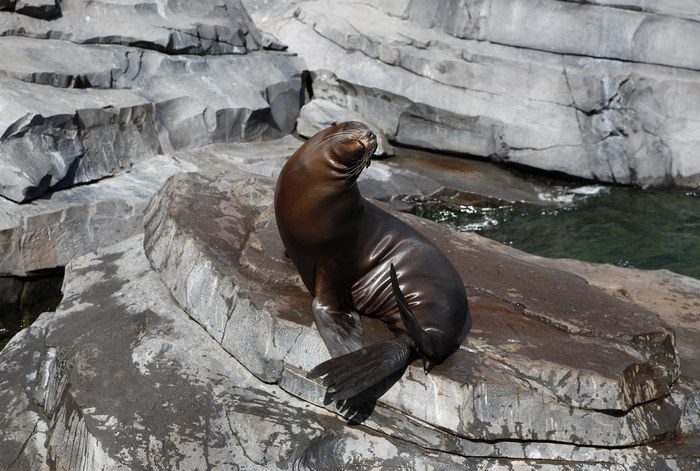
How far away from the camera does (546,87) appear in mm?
9766

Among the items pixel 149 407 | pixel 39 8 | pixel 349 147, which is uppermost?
pixel 349 147

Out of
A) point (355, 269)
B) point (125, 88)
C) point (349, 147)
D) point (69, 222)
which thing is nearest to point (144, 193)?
point (69, 222)

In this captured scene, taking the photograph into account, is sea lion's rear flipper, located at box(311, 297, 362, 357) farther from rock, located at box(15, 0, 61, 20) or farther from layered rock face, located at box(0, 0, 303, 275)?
rock, located at box(15, 0, 61, 20)

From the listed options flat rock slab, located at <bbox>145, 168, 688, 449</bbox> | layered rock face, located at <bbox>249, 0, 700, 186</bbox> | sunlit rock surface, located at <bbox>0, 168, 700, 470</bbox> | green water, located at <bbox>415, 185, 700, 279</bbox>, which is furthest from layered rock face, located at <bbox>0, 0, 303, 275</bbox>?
green water, located at <bbox>415, 185, 700, 279</bbox>

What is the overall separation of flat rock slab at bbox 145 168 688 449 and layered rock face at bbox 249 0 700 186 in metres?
5.24

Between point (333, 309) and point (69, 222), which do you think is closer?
point (333, 309)

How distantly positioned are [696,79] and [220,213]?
26.4 ft

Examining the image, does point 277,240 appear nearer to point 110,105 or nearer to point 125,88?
point 110,105

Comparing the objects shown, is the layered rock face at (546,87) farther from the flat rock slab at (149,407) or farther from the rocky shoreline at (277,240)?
the flat rock slab at (149,407)

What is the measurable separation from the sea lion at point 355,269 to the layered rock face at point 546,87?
5.87m

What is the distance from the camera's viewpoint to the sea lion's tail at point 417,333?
3193 mm

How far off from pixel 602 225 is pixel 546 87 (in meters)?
2.39

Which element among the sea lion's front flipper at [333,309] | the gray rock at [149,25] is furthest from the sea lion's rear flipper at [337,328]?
the gray rock at [149,25]

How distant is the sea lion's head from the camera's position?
3.27 meters
